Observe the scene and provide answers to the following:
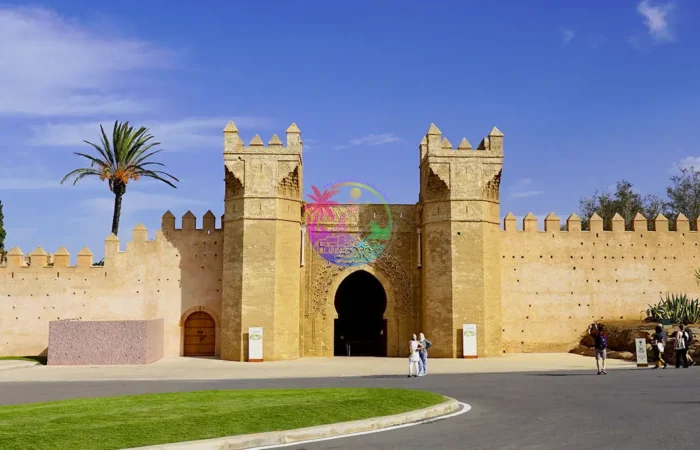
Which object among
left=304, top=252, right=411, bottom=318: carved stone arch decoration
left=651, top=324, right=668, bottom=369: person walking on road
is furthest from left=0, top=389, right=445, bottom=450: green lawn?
left=304, top=252, right=411, bottom=318: carved stone arch decoration

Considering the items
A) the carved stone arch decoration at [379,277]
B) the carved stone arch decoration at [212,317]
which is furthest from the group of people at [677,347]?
the carved stone arch decoration at [212,317]

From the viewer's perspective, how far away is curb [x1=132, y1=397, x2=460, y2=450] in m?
7.77

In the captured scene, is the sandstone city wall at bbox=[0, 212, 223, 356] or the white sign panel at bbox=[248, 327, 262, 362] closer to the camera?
the white sign panel at bbox=[248, 327, 262, 362]

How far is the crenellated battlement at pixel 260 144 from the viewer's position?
81.7 feet

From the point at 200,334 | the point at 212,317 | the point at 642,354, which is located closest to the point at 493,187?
the point at 642,354

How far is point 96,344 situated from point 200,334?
4432mm

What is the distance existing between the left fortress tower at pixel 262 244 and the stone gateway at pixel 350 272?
5 cm

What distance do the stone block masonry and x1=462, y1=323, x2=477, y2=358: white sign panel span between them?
36.4 ft

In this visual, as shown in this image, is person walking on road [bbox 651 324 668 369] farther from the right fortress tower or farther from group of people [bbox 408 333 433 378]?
group of people [bbox 408 333 433 378]

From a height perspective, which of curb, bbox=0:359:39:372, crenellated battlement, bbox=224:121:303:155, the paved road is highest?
crenellated battlement, bbox=224:121:303:155

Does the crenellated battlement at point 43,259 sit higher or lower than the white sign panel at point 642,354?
higher

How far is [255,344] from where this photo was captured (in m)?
23.5

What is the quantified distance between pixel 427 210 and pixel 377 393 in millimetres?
13975

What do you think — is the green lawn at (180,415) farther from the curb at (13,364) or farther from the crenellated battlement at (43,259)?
the crenellated battlement at (43,259)
